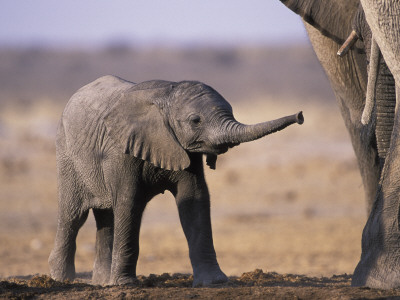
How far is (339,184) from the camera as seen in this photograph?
49.6 ft

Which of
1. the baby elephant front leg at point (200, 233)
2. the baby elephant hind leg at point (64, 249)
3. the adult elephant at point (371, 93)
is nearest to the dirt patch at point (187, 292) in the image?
the baby elephant front leg at point (200, 233)

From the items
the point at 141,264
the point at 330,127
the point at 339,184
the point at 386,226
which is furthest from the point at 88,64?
the point at 386,226

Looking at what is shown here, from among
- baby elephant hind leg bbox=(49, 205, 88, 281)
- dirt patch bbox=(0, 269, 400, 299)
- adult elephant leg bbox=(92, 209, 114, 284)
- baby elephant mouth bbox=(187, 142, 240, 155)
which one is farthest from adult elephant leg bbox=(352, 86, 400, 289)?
baby elephant hind leg bbox=(49, 205, 88, 281)

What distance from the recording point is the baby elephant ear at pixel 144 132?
4.87 metres

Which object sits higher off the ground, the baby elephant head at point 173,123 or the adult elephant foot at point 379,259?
the baby elephant head at point 173,123

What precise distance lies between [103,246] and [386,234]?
2.32 metres

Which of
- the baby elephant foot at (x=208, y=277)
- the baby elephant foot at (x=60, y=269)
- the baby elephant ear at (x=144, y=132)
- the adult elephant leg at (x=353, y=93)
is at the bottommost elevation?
the baby elephant foot at (x=208, y=277)

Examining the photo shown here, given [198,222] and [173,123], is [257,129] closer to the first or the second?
[173,123]

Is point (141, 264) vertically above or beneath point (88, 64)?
beneath

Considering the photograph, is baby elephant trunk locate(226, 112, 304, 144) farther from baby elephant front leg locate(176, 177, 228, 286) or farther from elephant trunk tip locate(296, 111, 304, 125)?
baby elephant front leg locate(176, 177, 228, 286)

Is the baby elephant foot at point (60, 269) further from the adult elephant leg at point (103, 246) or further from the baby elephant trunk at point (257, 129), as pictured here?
the baby elephant trunk at point (257, 129)

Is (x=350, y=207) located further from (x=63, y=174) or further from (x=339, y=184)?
(x=63, y=174)

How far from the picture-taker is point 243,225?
11742 mm

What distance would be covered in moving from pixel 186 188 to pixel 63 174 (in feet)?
4.06
